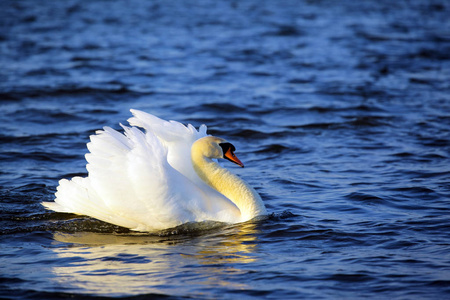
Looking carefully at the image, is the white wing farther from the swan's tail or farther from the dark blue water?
the dark blue water

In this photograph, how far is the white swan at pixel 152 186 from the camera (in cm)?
650

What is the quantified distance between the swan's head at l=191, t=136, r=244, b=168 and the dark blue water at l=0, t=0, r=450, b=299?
0.74 metres

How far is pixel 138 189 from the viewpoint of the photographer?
6523 millimetres

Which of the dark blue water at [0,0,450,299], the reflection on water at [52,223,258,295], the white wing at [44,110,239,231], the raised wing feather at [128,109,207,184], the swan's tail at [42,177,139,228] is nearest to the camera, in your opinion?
the reflection on water at [52,223,258,295]

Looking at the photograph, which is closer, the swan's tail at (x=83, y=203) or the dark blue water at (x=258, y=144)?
the dark blue water at (x=258, y=144)

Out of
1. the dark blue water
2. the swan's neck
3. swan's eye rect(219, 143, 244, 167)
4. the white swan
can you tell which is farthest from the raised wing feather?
the dark blue water

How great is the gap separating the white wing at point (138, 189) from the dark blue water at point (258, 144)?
20cm

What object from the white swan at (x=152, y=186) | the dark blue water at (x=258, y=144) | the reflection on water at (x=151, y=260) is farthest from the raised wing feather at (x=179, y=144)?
the reflection on water at (x=151, y=260)

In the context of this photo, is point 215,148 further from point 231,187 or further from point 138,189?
point 138,189

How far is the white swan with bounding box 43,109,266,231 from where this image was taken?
650 cm

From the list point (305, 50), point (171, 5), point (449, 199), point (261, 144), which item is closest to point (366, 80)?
point (305, 50)

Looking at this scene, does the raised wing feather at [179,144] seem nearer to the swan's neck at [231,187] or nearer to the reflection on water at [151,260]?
the swan's neck at [231,187]

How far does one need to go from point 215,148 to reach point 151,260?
1484 millimetres

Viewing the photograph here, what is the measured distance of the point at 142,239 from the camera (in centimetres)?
662
